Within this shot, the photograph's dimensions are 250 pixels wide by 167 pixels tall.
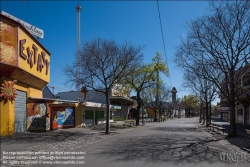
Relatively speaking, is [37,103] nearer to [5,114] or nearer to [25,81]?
[25,81]

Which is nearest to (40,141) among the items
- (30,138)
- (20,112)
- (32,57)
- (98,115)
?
(30,138)

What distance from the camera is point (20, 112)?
19516mm

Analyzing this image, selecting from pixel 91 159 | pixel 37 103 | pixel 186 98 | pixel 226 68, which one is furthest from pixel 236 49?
pixel 186 98

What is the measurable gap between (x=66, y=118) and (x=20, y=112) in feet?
23.5

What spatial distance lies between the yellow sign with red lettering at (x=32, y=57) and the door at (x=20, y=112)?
2.05m

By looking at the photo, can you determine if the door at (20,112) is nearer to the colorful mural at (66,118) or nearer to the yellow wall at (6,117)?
the yellow wall at (6,117)

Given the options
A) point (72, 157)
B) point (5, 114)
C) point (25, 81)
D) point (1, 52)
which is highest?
point (1, 52)

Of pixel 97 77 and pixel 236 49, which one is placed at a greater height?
pixel 236 49

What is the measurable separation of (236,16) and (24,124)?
692 inches

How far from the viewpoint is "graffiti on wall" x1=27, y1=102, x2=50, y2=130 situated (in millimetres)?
20938

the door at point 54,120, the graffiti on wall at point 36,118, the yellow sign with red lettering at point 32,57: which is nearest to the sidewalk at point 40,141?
the graffiti on wall at point 36,118

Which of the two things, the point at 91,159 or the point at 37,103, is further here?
the point at 37,103

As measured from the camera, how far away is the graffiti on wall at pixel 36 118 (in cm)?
2094

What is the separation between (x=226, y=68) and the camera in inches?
688
